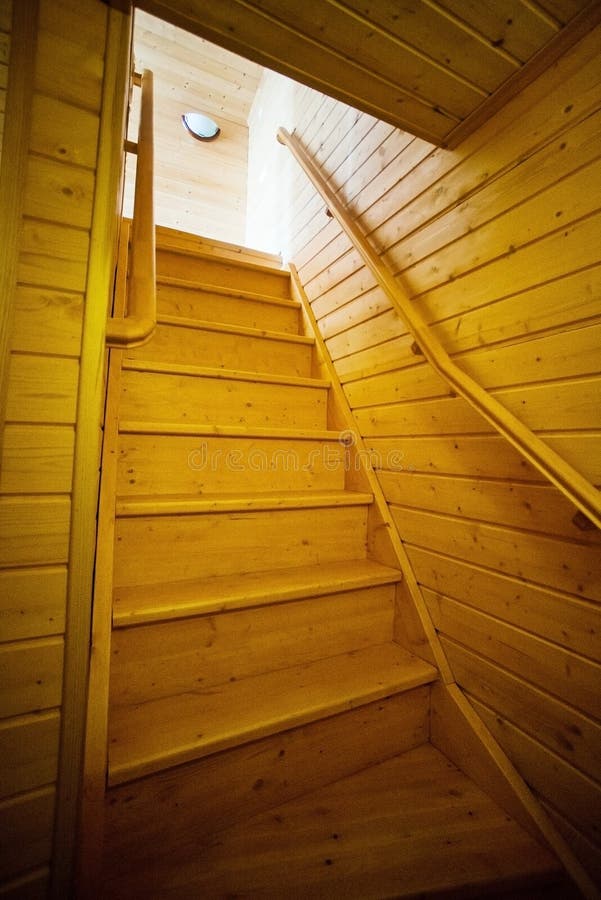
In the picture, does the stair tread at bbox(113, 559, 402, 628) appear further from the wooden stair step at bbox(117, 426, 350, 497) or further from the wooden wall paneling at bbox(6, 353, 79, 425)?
the wooden wall paneling at bbox(6, 353, 79, 425)

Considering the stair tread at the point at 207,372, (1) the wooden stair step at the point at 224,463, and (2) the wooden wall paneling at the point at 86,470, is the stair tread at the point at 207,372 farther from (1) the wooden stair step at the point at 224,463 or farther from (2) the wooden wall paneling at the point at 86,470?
(2) the wooden wall paneling at the point at 86,470

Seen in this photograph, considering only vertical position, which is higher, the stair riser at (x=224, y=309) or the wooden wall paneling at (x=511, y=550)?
the stair riser at (x=224, y=309)

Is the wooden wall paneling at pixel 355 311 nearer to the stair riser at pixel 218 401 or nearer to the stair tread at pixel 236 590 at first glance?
the stair riser at pixel 218 401

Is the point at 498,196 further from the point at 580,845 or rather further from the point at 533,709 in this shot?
the point at 580,845

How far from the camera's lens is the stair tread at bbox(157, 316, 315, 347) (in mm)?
1869

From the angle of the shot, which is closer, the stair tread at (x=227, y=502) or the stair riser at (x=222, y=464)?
the stair tread at (x=227, y=502)

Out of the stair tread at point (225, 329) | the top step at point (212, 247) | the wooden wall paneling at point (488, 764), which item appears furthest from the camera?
the top step at point (212, 247)

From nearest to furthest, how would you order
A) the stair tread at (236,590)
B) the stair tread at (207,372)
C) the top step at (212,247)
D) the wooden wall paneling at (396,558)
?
the stair tread at (236,590), the wooden wall paneling at (396,558), the stair tread at (207,372), the top step at (212,247)

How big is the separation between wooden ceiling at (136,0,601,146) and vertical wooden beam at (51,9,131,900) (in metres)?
0.31

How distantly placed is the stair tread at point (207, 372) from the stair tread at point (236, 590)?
86 cm

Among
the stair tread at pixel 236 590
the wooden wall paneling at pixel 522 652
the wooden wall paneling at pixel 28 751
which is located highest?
the stair tread at pixel 236 590

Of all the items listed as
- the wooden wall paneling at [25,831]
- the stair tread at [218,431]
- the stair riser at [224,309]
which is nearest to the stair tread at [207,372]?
the stair tread at [218,431]

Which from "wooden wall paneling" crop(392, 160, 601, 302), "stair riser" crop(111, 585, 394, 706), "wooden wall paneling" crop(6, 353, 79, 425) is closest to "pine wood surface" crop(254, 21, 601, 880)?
"wooden wall paneling" crop(392, 160, 601, 302)

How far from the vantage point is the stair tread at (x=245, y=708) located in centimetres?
99
